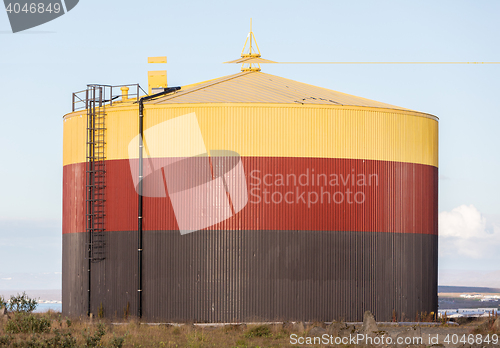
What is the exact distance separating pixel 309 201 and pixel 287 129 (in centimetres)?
359

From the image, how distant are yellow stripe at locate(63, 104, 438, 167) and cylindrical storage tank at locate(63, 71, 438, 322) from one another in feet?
0.16

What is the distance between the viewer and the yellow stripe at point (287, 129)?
35.0 metres

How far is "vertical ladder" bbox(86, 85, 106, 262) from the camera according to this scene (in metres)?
36.6

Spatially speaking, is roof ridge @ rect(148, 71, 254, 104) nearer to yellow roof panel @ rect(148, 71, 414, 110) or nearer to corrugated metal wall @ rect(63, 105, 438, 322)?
yellow roof panel @ rect(148, 71, 414, 110)

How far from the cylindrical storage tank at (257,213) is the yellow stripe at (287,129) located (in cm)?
5

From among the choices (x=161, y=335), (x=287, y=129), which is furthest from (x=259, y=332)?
(x=287, y=129)

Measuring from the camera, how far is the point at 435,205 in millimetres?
38875

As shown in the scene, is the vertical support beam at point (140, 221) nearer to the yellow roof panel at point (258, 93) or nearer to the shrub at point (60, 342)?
the yellow roof panel at point (258, 93)

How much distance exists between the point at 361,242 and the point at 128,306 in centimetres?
1164

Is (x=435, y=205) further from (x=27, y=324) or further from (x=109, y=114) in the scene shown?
(x=27, y=324)

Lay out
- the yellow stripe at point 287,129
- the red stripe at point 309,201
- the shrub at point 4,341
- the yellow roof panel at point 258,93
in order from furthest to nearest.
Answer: the yellow roof panel at point 258,93 < the yellow stripe at point 287,129 < the red stripe at point 309,201 < the shrub at point 4,341

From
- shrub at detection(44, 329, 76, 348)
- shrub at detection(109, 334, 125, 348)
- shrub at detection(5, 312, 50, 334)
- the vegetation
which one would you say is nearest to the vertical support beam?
the vegetation

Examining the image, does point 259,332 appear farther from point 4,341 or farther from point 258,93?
point 258,93

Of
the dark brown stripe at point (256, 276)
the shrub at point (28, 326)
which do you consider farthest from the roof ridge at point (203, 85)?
the shrub at point (28, 326)
